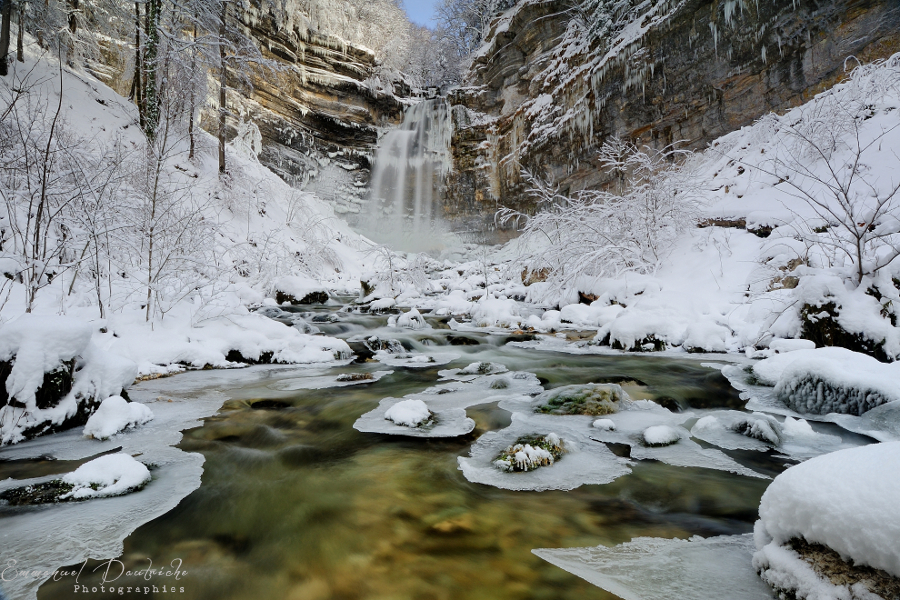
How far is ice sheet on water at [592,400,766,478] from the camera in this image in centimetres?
221

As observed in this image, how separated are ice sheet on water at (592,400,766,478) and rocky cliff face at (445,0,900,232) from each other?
10.2 metres

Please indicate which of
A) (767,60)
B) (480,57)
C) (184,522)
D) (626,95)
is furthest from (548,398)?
(480,57)

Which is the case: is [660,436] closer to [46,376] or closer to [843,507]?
[843,507]

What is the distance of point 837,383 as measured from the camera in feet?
9.43

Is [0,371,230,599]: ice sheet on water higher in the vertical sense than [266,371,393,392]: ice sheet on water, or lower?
lower

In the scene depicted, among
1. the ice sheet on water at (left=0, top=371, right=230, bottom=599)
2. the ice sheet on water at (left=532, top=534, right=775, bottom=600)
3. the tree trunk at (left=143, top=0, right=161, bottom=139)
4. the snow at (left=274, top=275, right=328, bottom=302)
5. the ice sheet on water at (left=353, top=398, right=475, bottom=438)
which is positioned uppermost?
the tree trunk at (left=143, top=0, right=161, bottom=139)

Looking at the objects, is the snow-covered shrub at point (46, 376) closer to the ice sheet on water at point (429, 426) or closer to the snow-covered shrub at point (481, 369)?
the ice sheet on water at point (429, 426)

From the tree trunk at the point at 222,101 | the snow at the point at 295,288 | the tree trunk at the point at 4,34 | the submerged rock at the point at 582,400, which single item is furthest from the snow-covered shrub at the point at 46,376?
the tree trunk at the point at 222,101

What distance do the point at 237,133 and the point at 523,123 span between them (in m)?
13.3

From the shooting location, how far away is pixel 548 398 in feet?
10.5

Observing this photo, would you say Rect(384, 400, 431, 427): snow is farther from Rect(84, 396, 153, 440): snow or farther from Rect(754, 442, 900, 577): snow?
Rect(754, 442, 900, 577): snow

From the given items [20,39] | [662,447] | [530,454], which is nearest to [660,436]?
[662,447]

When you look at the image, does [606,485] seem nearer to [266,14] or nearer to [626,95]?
[626,95]

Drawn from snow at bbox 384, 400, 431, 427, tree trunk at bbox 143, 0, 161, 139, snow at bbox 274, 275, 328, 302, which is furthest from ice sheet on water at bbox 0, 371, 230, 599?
Result: tree trunk at bbox 143, 0, 161, 139
